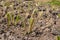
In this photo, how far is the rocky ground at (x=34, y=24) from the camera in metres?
3.79

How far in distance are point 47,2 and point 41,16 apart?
0.93 meters

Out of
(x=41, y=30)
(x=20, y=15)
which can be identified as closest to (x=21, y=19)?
(x=20, y=15)

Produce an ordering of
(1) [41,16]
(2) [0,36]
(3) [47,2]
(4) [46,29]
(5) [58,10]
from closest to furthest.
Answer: (2) [0,36]
(4) [46,29]
(1) [41,16]
(5) [58,10]
(3) [47,2]

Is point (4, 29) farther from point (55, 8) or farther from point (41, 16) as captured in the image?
point (55, 8)

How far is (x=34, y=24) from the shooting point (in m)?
4.09

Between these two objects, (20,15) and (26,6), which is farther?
(26,6)

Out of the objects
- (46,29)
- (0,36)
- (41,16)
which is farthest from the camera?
(41,16)

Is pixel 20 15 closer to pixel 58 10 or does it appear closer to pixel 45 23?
pixel 45 23

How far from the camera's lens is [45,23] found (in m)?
4.21

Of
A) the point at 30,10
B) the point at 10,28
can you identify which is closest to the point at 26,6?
the point at 30,10

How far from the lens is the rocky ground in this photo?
3.79 meters

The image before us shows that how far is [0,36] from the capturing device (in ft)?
12.2

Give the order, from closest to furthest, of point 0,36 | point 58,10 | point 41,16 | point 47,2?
point 0,36 → point 41,16 → point 58,10 → point 47,2

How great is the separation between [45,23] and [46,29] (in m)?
0.25
